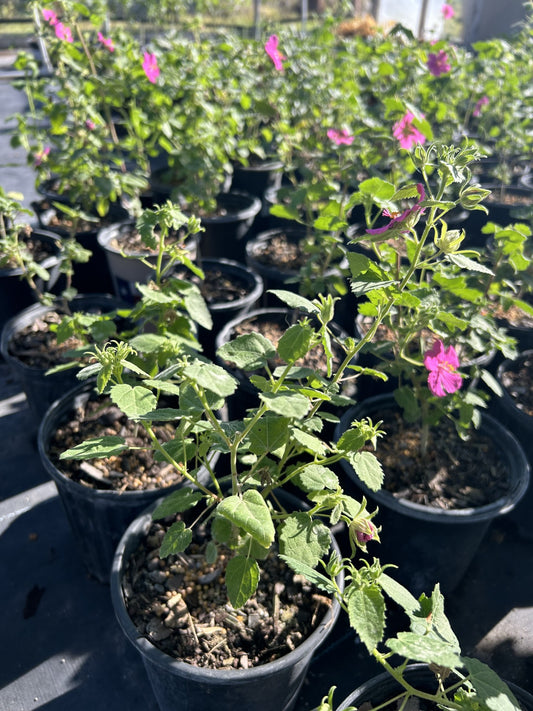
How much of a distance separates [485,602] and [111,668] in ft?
4.06

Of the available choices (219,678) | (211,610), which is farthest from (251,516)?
(211,610)

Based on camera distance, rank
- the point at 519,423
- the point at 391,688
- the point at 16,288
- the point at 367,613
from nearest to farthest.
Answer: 1. the point at 367,613
2. the point at 391,688
3. the point at 519,423
4. the point at 16,288

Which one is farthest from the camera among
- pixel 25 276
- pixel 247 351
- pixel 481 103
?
pixel 481 103

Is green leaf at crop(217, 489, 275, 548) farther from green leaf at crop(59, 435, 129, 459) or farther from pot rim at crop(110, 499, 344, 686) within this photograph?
A: pot rim at crop(110, 499, 344, 686)

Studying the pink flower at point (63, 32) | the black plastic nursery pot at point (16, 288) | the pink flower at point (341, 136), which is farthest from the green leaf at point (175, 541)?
the pink flower at point (63, 32)

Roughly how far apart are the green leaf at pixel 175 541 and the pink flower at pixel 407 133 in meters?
1.62

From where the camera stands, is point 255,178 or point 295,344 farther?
point 255,178

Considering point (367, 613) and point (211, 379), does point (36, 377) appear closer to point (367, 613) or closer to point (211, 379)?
point (211, 379)

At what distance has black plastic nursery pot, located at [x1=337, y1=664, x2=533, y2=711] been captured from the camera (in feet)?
3.67

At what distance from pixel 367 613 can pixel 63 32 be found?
9.23 ft

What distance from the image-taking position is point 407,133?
2.05 metres

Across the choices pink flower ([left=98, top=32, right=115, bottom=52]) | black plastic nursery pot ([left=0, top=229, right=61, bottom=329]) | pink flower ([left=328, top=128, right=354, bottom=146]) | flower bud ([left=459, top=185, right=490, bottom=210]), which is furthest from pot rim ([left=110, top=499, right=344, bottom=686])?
pink flower ([left=98, top=32, right=115, bottom=52])

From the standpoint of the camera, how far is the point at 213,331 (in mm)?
2521

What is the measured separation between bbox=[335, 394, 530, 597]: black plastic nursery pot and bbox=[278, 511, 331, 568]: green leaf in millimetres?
475
